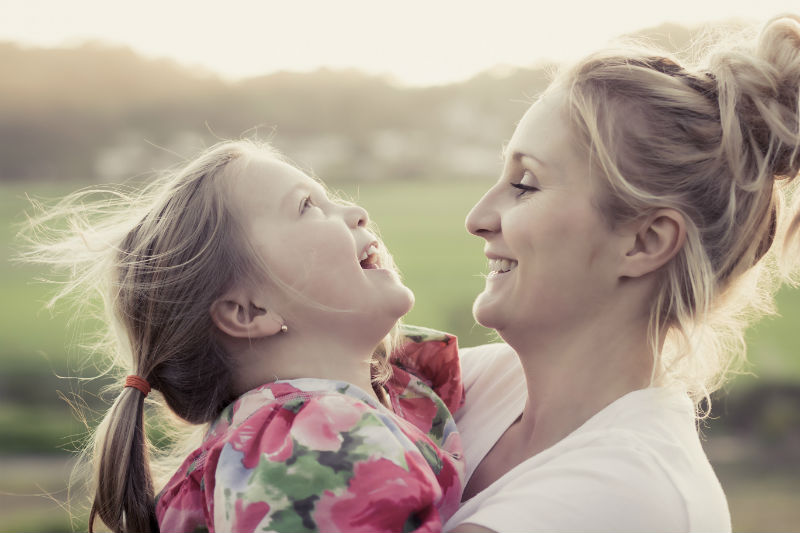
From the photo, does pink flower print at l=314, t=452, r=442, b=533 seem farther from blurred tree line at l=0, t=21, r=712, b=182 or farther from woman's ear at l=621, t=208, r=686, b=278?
blurred tree line at l=0, t=21, r=712, b=182

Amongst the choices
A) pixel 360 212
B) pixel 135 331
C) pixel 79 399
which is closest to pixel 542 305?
pixel 360 212

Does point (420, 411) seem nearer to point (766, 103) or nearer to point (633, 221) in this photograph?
point (633, 221)

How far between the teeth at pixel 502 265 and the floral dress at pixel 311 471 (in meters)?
0.34

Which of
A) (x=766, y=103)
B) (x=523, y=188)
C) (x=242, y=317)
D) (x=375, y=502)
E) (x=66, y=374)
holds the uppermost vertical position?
(x=766, y=103)

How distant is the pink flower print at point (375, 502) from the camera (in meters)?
1.12

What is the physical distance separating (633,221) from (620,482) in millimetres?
501

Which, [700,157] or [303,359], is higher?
[700,157]

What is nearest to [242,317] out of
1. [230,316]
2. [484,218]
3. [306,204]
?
[230,316]

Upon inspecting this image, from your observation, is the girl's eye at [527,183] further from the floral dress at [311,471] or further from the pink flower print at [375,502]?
the pink flower print at [375,502]

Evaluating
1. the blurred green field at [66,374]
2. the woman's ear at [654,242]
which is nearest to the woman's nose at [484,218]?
the woman's ear at [654,242]

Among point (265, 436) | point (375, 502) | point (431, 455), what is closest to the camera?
point (375, 502)

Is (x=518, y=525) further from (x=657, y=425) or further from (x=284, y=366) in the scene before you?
(x=284, y=366)

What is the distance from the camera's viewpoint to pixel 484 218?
5.05 feet

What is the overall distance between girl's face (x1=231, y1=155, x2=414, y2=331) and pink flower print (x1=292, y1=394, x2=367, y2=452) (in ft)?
0.82
